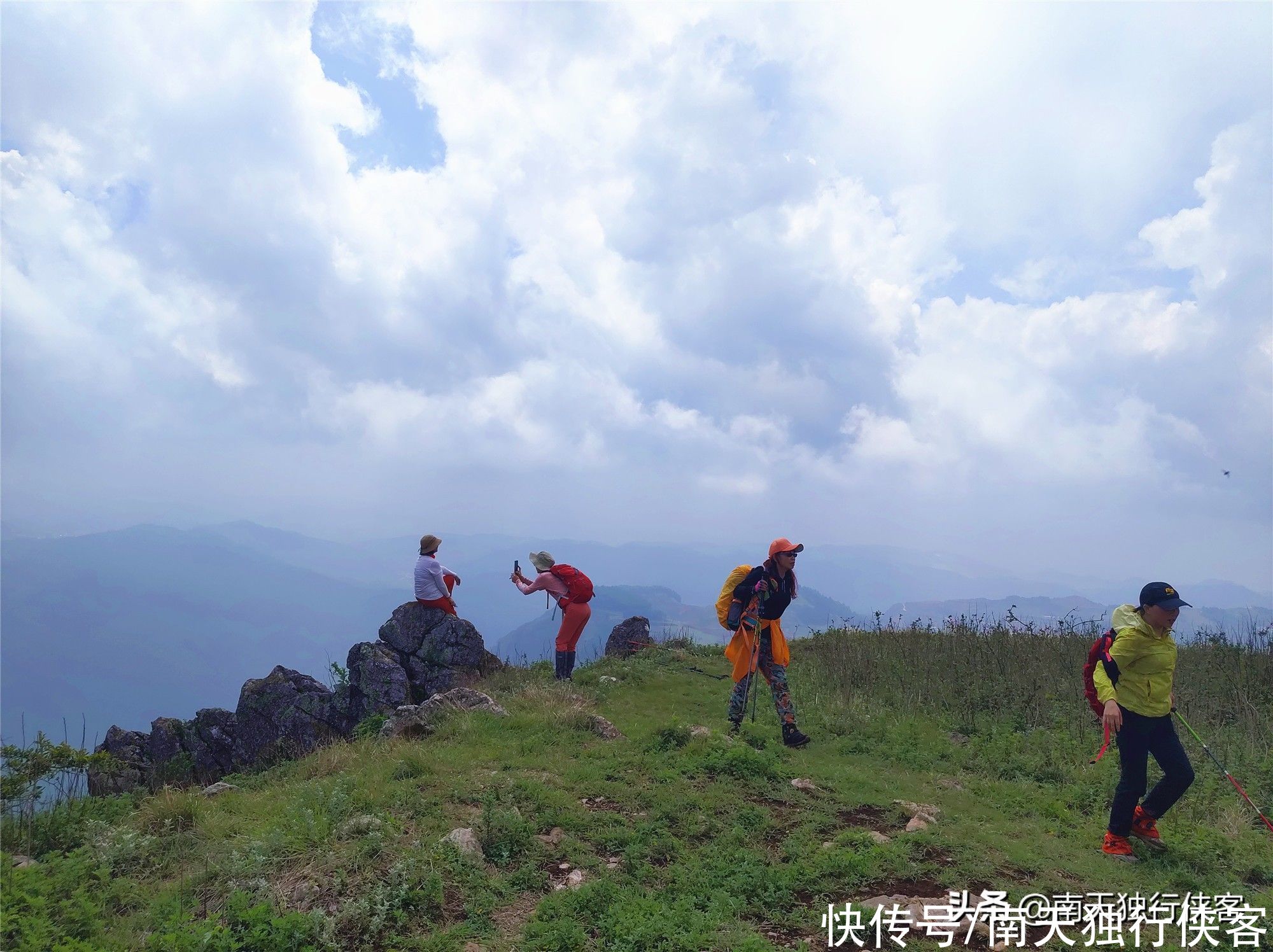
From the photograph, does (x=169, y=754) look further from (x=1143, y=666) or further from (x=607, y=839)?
(x=1143, y=666)

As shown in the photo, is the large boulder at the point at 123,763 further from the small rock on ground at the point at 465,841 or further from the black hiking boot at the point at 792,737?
the black hiking boot at the point at 792,737

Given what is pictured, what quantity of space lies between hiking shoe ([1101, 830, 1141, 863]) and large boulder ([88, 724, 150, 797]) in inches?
513

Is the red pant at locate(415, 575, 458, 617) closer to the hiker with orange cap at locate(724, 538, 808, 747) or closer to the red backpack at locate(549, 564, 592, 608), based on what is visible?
the red backpack at locate(549, 564, 592, 608)

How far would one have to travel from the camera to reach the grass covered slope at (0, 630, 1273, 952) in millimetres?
4723

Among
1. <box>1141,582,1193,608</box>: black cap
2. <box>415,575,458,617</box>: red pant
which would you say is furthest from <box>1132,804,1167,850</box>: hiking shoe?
<box>415,575,458,617</box>: red pant

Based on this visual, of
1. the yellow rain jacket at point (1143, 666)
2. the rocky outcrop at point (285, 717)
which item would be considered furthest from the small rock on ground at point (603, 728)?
the yellow rain jacket at point (1143, 666)

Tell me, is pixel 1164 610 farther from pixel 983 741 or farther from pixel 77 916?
pixel 77 916

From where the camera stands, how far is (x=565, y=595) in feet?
46.4

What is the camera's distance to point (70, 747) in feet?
24.3

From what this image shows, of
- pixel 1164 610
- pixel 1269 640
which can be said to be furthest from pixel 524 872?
pixel 1269 640

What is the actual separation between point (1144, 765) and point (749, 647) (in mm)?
4670

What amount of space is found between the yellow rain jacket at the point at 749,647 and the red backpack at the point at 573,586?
4619 millimetres

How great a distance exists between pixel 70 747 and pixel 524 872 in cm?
556

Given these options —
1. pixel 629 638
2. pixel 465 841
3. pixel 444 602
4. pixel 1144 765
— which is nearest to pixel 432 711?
pixel 444 602
